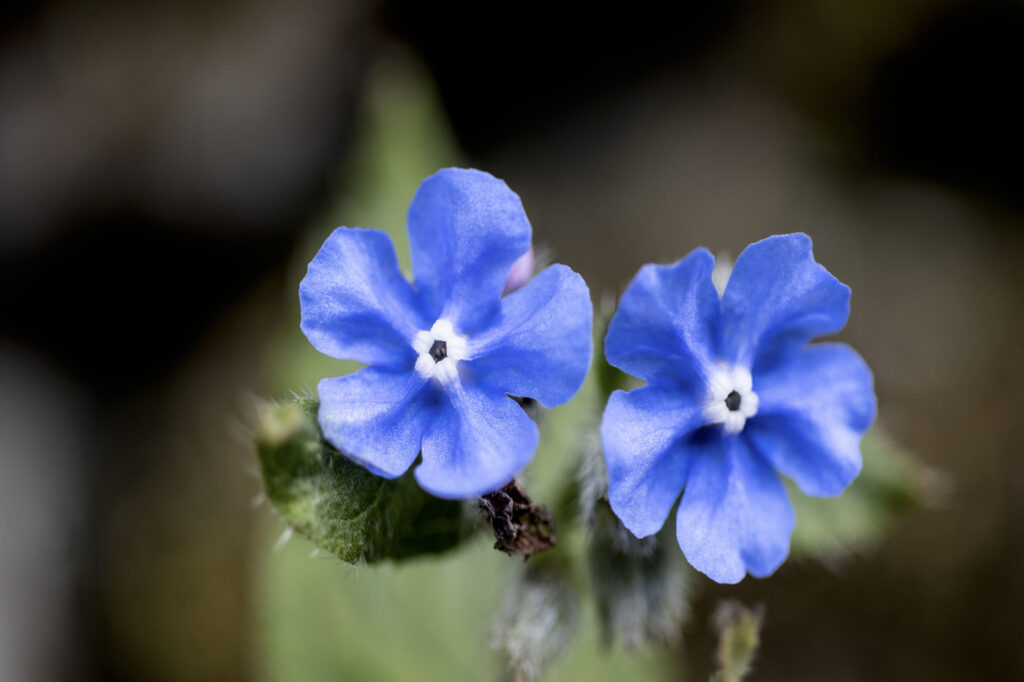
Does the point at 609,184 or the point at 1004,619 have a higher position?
the point at 609,184

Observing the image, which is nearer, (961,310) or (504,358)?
(504,358)

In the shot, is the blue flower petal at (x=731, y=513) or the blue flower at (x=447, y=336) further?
the blue flower petal at (x=731, y=513)

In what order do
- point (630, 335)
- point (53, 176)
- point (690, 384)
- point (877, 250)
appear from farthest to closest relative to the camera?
point (877, 250) → point (53, 176) → point (690, 384) → point (630, 335)

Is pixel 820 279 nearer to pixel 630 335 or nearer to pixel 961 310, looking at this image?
pixel 630 335

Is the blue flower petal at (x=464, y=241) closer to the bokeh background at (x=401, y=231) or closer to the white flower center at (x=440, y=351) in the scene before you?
the white flower center at (x=440, y=351)

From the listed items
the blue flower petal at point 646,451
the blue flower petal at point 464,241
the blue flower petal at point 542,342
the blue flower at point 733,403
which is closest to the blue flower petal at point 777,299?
the blue flower at point 733,403

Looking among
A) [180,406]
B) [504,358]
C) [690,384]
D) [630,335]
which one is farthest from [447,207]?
[180,406]

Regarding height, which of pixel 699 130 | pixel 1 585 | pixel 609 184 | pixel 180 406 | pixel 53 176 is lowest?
pixel 1 585
